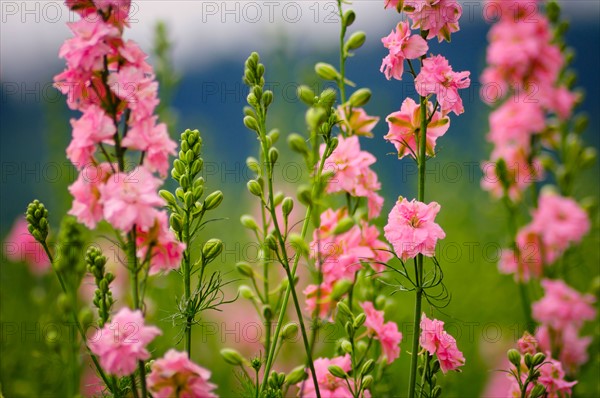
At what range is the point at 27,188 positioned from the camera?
421 cm

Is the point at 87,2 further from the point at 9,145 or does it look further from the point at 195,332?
the point at 9,145

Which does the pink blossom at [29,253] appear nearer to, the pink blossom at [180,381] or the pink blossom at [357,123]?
the pink blossom at [357,123]

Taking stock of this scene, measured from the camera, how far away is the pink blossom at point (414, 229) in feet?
3.99

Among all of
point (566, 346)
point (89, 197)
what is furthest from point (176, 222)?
point (566, 346)

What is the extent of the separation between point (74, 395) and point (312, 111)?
83 centimetres

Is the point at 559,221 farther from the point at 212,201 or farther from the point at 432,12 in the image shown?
the point at 212,201

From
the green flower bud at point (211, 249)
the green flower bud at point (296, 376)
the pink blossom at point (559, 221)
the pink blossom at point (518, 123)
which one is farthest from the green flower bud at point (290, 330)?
the pink blossom at point (518, 123)

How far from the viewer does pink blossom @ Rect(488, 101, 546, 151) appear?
8.19 feet

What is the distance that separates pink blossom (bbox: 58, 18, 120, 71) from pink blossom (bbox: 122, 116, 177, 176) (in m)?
0.11

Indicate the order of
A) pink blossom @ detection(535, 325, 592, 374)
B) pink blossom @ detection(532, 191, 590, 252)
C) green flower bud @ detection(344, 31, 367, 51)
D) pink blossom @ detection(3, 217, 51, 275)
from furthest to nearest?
pink blossom @ detection(3, 217, 51, 275)
pink blossom @ detection(532, 191, 590, 252)
pink blossom @ detection(535, 325, 592, 374)
green flower bud @ detection(344, 31, 367, 51)

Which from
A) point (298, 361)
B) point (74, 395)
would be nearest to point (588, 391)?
point (298, 361)

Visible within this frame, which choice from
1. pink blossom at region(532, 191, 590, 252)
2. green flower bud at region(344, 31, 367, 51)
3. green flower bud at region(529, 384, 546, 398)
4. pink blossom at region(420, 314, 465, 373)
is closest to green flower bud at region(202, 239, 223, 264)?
pink blossom at region(420, 314, 465, 373)

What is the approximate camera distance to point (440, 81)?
1248 millimetres

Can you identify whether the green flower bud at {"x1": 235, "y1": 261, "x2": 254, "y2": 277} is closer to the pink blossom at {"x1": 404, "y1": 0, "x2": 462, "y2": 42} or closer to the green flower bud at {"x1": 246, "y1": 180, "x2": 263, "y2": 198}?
the green flower bud at {"x1": 246, "y1": 180, "x2": 263, "y2": 198}
